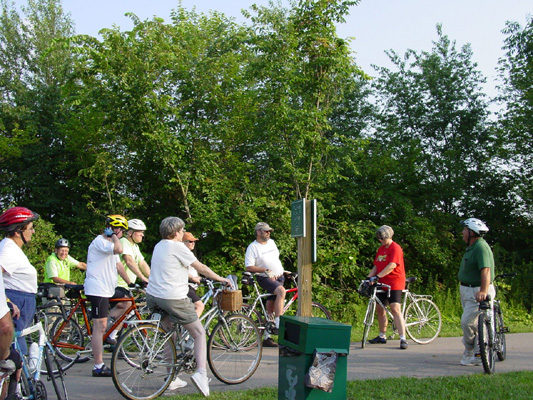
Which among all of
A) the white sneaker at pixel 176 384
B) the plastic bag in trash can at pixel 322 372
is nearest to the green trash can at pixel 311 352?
the plastic bag in trash can at pixel 322 372

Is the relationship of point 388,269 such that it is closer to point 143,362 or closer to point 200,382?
point 200,382

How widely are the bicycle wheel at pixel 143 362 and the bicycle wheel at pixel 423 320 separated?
16.2 ft

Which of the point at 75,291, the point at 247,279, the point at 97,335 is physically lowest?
the point at 97,335

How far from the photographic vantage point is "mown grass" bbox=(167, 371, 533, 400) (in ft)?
18.7

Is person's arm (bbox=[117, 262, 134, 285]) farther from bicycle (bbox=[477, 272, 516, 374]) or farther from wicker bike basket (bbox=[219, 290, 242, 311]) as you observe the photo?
bicycle (bbox=[477, 272, 516, 374])

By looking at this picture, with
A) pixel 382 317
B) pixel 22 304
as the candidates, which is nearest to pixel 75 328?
pixel 22 304

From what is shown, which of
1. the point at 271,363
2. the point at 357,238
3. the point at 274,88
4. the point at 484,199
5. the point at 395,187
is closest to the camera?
the point at 271,363

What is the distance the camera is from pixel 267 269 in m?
9.05

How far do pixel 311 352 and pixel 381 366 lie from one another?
3.33 m

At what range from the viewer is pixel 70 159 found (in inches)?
667

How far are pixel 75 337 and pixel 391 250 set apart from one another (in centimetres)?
501

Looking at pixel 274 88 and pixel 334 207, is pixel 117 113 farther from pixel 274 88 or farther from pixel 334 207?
pixel 334 207

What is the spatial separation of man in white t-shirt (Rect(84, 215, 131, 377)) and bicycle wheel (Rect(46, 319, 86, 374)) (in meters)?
0.84

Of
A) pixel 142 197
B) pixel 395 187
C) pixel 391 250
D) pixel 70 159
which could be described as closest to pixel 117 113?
pixel 142 197
